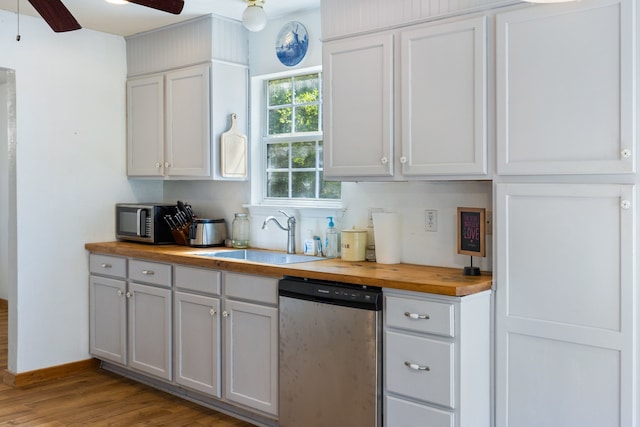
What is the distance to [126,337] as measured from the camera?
4.21 meters

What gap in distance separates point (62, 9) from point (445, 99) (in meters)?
1.65

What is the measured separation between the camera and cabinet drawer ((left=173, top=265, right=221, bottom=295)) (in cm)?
357

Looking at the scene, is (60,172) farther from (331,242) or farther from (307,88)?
(331,242)

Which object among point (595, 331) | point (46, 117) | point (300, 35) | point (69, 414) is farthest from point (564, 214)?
point (46, 117)

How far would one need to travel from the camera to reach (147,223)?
4.38 metres

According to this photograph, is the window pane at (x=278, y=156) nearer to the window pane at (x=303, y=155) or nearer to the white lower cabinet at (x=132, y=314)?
the window pane at (x=303, y=155)

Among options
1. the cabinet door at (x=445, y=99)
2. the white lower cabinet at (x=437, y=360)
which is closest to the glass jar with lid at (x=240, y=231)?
the cabinet door at (x=445, y=99)

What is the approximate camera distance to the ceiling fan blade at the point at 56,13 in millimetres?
2504

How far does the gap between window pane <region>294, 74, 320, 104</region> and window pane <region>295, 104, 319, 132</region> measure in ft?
0.14

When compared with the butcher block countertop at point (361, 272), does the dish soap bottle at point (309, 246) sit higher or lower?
higher

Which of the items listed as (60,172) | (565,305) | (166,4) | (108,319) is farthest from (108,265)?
(565,305)

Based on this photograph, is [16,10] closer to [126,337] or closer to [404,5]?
[126,337]

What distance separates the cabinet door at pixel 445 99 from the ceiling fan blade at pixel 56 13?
1.47m
